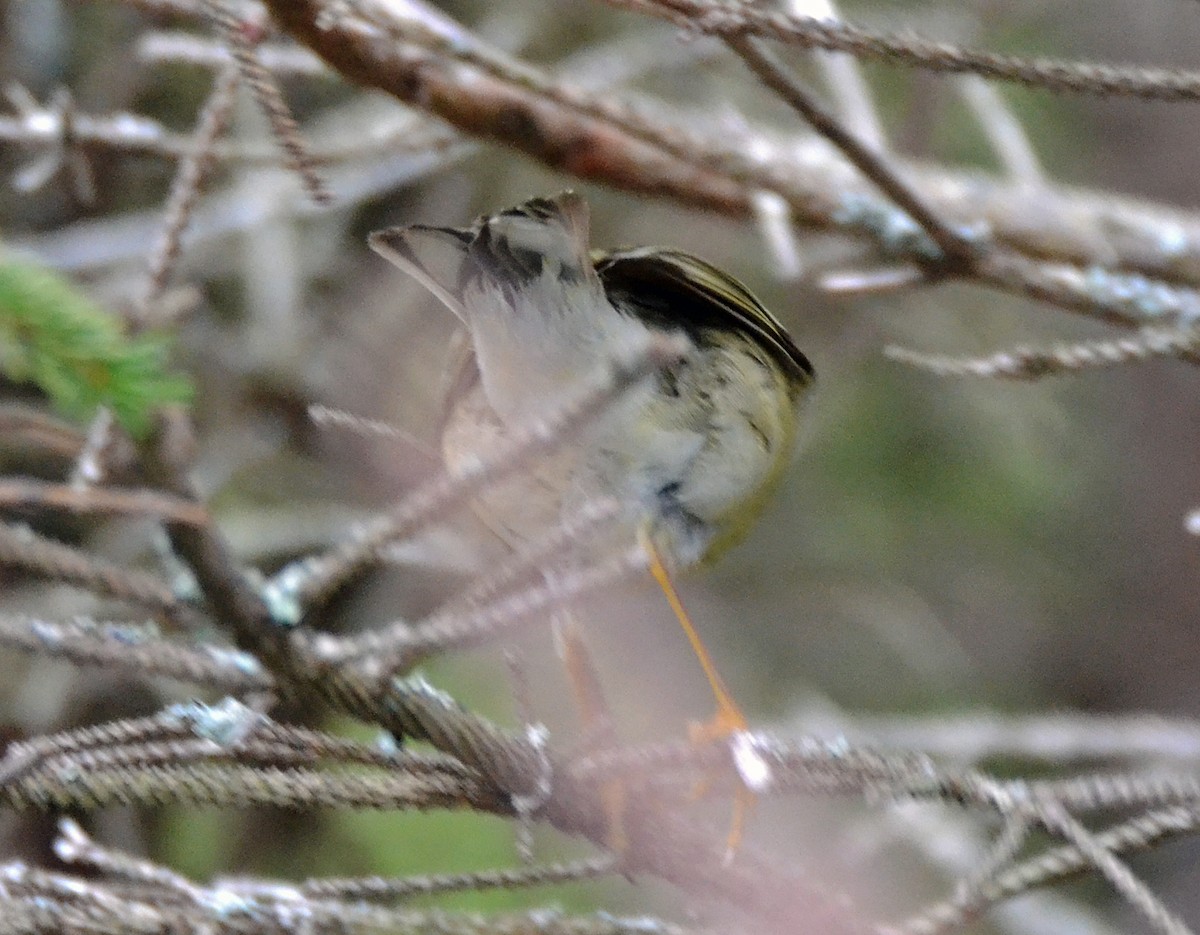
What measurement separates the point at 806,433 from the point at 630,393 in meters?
1.03

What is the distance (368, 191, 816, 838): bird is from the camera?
4.03ft

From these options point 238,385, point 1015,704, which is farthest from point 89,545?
point 1015,704

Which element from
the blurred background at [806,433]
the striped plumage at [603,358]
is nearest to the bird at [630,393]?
the striped plumage at [603,358]

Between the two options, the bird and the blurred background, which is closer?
the bird

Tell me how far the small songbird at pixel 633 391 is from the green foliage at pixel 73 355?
1.32ft

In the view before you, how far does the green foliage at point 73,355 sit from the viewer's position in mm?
700

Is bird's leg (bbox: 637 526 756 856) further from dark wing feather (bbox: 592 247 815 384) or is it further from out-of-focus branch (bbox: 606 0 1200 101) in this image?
out-of-focus branch (bbox: 606 0 1200 101)

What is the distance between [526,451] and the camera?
583 mm

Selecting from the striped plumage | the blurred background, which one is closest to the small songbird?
the striped plumage

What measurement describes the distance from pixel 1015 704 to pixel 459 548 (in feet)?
6.79

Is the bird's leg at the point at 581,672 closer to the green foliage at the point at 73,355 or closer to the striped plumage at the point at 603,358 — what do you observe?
the striped plumage at the point at 603,358

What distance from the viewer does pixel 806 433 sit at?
6.90 ft

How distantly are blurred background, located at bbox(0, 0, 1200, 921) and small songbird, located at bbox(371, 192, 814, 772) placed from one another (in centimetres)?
35

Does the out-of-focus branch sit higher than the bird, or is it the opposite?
the out-of-focus branch
